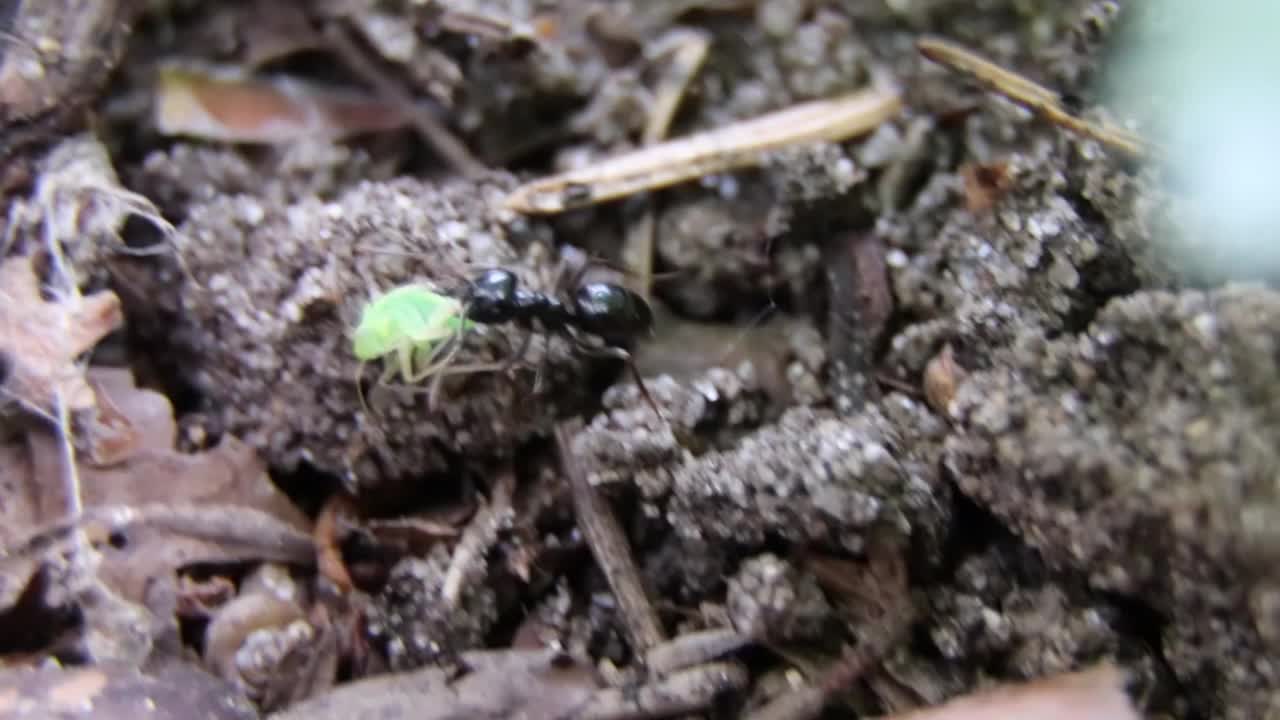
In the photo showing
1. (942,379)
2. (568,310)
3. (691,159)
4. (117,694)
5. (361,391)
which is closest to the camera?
(117,694)

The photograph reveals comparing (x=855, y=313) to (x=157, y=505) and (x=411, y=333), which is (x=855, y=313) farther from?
(x=157, y=505)

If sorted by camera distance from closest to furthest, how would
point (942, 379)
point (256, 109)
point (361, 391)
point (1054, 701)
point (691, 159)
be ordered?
point (1054, 701)
point (942, 379)
point (361, 391)
point (691, 159)
point (256, 109)

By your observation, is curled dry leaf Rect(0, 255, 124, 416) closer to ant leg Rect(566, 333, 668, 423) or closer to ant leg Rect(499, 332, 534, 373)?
ant leg Rect(499, 332, 534, 373)

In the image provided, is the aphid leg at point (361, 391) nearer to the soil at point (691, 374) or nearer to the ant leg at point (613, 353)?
the soil at point (691, 374)

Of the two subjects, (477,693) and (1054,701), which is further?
(477,693)

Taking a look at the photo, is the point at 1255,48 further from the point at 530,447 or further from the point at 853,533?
the point at 530,447

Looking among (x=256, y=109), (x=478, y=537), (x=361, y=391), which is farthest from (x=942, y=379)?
(x=256, y=109)

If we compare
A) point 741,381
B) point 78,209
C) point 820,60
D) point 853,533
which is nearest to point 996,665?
point 853,533

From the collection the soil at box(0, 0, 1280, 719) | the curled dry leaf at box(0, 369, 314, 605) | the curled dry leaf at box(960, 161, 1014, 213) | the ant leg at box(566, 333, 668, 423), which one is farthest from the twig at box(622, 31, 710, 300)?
the curled dry leaf at box(0, 369, 314, 605)
